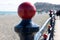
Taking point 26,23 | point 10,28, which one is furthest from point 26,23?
point 10,28

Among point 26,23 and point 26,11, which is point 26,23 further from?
point 26,11

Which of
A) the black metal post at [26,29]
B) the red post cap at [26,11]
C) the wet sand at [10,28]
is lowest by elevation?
the wet sand at [10,28]

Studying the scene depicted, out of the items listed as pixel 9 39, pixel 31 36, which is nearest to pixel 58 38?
pixel 9 39

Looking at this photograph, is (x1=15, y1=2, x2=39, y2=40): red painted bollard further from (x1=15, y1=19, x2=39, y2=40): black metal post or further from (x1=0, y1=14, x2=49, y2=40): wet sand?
(x1=0, y1=14, x2=49, y2=40): wet sand

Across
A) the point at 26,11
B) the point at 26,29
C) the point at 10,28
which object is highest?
the point at 26,11

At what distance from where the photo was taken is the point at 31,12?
2033mm

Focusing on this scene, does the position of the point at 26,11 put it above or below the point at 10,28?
above

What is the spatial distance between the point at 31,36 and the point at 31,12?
0.22 meters

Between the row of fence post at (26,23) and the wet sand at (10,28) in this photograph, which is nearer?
the row of fence post at (26,23)

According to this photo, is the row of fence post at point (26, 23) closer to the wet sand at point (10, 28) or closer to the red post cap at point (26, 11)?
the red post cap at point (26, 11)

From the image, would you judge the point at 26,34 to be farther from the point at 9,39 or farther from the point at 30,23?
the point at 9,39

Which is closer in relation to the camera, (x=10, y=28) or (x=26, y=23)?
(x=26, y=23)

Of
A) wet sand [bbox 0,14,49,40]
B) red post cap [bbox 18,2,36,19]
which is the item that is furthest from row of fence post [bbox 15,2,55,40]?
wet sand [bbox 0,14,49,40]

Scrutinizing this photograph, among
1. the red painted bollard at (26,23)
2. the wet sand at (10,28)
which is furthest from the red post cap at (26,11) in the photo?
the wet sand at (10,28)
